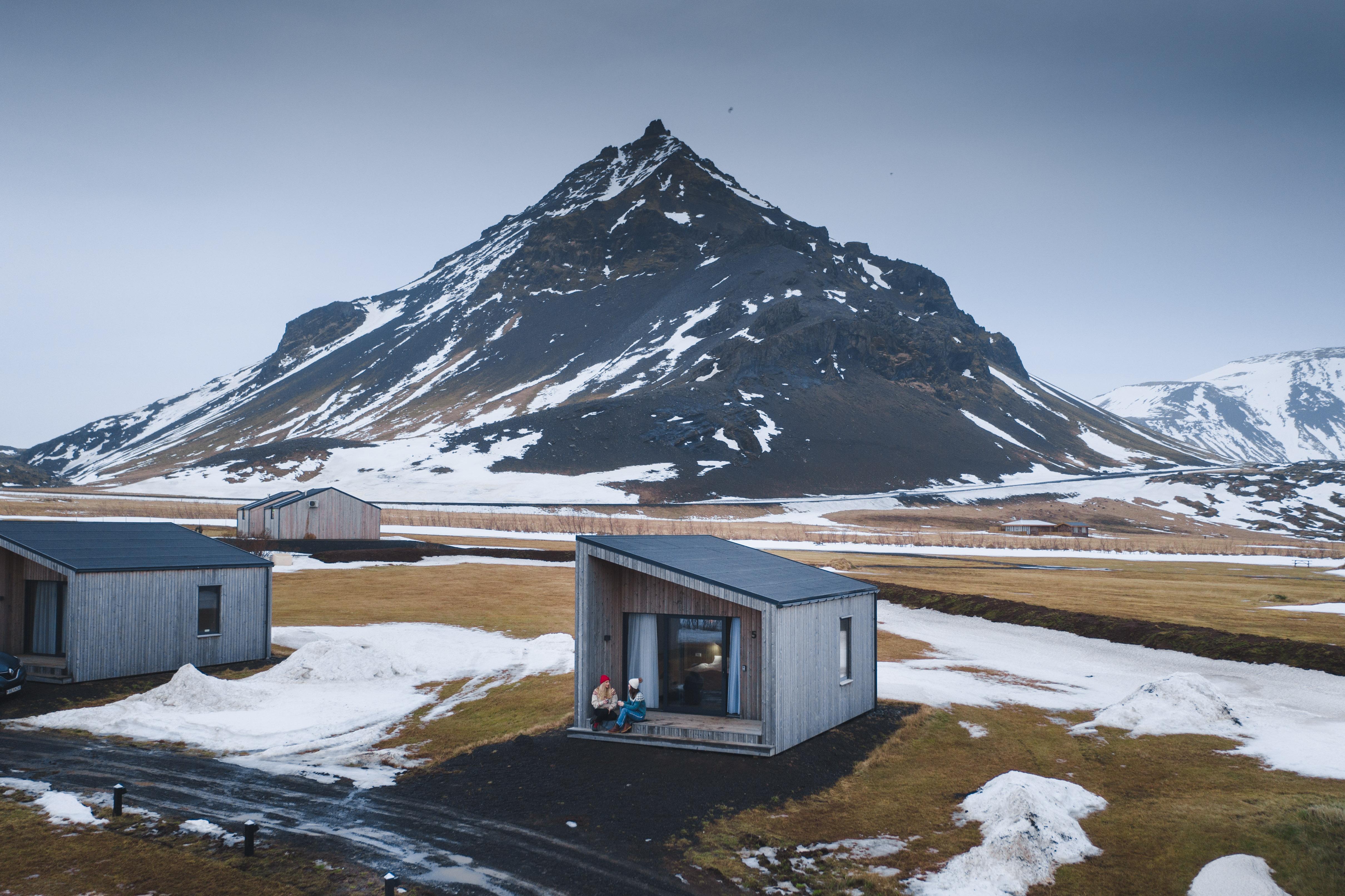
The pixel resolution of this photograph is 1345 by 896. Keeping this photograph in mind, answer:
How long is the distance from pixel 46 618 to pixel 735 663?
77.6ft

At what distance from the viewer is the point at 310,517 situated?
288 feet

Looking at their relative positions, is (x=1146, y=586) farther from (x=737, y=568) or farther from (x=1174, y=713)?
(x=737, y=568)

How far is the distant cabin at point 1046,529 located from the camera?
136m

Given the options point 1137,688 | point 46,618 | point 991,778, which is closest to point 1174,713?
point 1137,688

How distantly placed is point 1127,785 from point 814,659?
24.2 feet

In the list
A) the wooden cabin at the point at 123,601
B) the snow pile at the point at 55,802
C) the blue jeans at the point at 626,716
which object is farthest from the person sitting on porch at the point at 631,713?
the wooden cabin at the point at 123,601

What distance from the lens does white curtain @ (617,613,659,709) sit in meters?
25.1

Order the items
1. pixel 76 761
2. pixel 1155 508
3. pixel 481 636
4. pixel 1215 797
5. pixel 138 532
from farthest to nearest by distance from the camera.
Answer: pixel 1155 508 → pixel 481 636 → pixel 138 532 → pixel 76 761 → pixel 1215 797

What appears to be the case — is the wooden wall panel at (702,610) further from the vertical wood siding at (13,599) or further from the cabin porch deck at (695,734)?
the vertical wood siding at (13,599)

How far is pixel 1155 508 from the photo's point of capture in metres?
179

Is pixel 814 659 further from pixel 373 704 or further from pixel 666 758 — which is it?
pixel 373 704

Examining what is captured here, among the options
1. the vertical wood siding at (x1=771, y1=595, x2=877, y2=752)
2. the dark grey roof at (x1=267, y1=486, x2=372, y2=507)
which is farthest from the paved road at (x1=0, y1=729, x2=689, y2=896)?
the dark grey roof at (x1=267, y1=486, x2=372, y2=507)

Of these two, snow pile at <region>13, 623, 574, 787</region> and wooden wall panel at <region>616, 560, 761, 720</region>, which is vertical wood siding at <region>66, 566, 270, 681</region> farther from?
wooden wall panel at <region>616, 560, 761, 720</region>

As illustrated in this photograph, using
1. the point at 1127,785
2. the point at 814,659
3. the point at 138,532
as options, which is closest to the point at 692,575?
the point at 814,659
